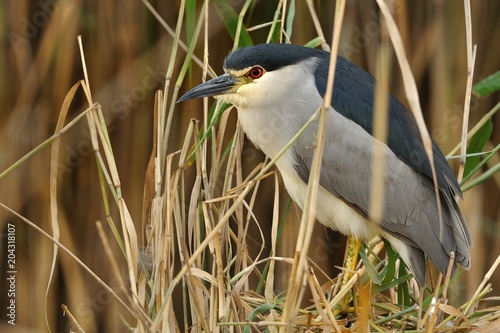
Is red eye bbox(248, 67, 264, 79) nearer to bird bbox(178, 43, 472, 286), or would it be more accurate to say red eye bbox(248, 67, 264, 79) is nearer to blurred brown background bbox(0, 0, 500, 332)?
bird bbox(178, 43, 472, 286)

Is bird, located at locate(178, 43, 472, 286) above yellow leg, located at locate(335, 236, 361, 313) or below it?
above

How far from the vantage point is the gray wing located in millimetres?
1952

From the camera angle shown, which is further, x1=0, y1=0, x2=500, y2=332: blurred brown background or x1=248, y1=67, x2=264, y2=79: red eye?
x1=0, y1=0, x2=500, y2=332: blurred brown background

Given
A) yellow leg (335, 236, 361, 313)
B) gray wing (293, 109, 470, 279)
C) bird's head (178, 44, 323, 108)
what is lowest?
yellow leg (335, 236, 361, 313)

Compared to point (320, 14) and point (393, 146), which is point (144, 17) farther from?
point (393, 146)

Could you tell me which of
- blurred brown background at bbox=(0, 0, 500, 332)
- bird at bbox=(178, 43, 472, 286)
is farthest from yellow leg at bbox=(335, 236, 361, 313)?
blurred brown background at bbox=(0, 0, 500, 332)

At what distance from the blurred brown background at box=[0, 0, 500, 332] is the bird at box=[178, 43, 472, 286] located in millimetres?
187

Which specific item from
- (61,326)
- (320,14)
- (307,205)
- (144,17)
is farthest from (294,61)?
(61,326)

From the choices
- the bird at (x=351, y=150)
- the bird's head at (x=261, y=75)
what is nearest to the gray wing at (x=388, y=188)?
the bird at (x=351, y=150)

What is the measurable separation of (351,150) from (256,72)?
1.02 ft

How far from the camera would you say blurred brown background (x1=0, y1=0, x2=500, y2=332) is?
6.68 feet

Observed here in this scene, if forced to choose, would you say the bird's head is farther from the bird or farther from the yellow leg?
the yellow leg

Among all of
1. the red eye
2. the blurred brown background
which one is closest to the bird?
the red eye

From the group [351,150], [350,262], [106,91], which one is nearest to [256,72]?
[351,150]
